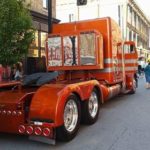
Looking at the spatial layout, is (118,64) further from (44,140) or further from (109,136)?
(44,140)

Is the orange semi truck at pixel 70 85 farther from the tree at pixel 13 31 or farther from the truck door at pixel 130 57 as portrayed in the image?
the tree at pixel 13 31

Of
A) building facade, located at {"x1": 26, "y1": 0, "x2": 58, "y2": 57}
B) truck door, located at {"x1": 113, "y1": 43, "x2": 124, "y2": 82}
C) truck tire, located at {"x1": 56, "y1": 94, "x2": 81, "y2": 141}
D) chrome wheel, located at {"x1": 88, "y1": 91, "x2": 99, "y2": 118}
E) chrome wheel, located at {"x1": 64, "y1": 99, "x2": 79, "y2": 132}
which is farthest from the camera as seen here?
building facade, located at {"x1": 26, "y1": 0, "x2": 58, "y2": 57}

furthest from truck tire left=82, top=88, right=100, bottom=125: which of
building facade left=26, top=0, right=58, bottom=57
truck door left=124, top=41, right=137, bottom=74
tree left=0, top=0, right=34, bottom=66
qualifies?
building facade left=26, top=0, right=58, bottom=57

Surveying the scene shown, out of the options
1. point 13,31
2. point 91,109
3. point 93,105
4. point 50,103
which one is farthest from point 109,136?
point 13,31

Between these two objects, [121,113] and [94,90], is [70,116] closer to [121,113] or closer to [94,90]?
[94,90]

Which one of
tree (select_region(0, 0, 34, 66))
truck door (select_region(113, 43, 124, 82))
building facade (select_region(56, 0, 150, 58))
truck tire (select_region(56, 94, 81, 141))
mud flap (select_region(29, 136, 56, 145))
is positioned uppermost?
building facade (select_region(56, 0, 150, 58))

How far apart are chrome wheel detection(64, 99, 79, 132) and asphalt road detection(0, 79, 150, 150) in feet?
0.90

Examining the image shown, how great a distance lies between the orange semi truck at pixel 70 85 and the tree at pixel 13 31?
102 cm

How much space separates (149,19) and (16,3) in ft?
208

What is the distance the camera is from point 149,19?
71.4m

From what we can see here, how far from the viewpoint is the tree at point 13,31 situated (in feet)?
35.5

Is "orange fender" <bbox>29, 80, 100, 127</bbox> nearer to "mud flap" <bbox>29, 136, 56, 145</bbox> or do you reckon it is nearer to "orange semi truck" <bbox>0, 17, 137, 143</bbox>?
"orange semi truck" <bbox>0, 17, 137, 143</bbox>

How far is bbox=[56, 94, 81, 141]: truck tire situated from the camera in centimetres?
656

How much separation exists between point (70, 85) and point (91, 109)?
1.46 meters
